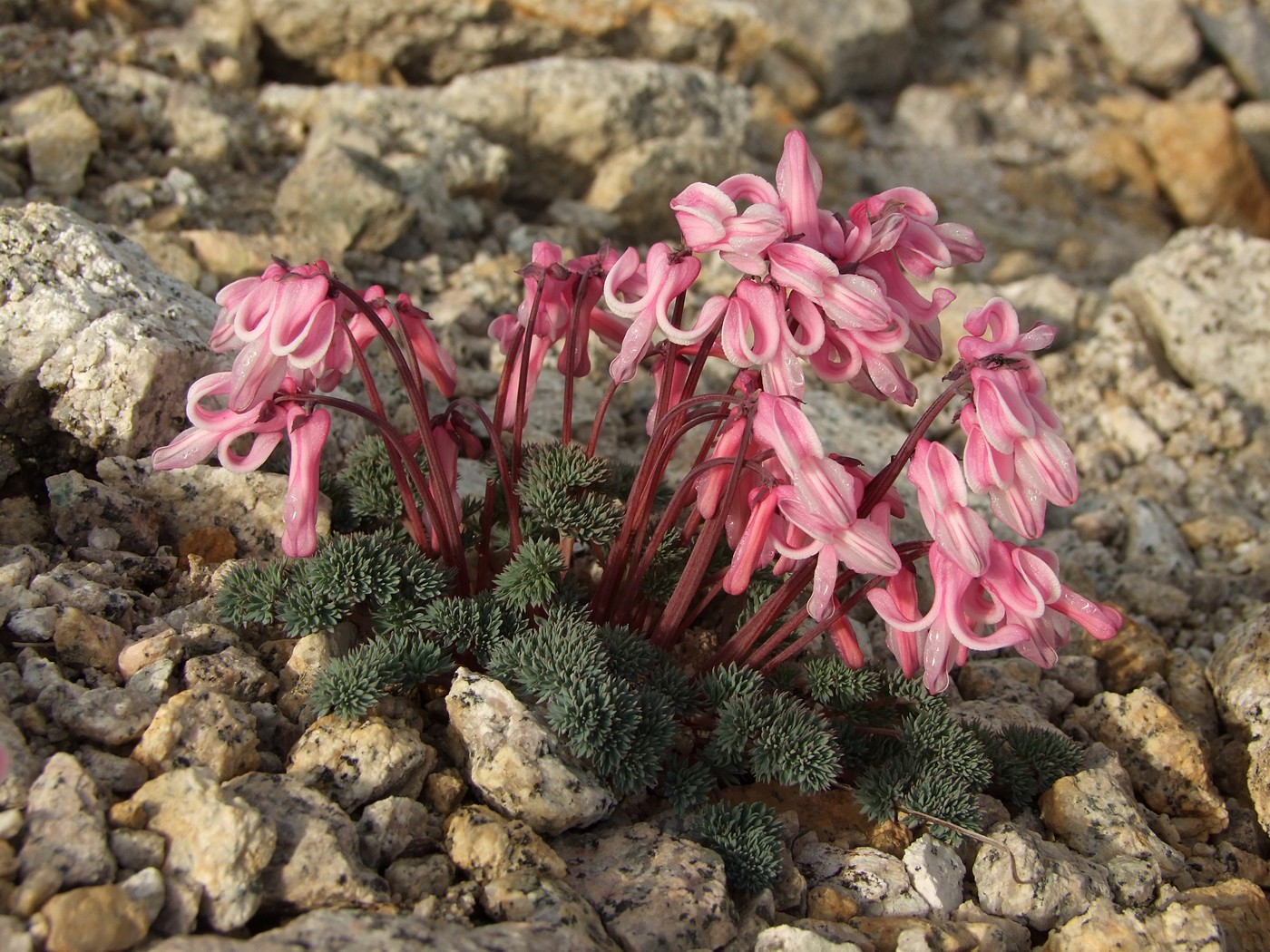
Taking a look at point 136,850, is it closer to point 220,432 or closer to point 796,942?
point 220,432

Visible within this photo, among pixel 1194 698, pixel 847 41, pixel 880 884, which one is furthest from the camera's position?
pixel 847 41

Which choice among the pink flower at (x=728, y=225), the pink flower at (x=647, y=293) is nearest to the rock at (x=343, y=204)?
the pink flower at (x=647, y=293)

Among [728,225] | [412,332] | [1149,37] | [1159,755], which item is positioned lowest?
[1159,755]

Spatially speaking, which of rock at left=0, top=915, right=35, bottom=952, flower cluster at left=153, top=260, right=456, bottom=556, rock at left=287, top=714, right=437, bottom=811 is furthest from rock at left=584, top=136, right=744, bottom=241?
rock at left=0, top=915, right=35, bottom=952

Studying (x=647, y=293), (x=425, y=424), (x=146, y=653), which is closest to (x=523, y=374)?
(x=425, y=424)

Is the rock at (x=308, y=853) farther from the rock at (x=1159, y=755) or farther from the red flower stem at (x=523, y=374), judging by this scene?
the rock at (x=1159, y=755)

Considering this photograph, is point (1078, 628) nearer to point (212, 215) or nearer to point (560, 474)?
point (560, 474)

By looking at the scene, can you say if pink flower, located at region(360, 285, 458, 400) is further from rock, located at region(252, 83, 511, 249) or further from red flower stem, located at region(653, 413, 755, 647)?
rock, located at region(252, 83, 511, 249)
